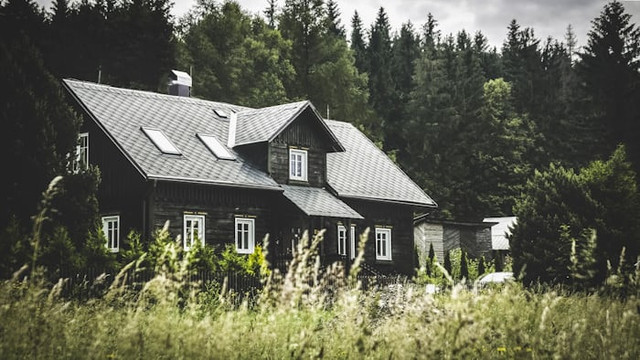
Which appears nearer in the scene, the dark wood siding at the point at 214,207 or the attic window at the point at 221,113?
the dark wood siding at the point at 214,207

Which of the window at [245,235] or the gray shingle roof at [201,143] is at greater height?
the gray shingle roof at [201,143]

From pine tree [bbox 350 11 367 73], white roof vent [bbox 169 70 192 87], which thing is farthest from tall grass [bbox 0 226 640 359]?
pine tree [bbox 350 11 367 73]

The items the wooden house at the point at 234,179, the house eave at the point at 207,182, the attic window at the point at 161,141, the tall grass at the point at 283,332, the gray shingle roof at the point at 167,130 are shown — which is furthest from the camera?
the attic window at the point at 161,141

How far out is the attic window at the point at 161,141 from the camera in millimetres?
24269

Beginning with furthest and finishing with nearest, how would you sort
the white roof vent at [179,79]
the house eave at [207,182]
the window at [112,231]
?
the white roof vent at [179,79], the window at [112,231], the house eave at [207,182]

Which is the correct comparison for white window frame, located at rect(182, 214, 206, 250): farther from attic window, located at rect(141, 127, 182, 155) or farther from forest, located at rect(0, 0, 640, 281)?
forest, located at rect(0, 0, 640, 281)

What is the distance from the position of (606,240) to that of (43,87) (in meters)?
15.9

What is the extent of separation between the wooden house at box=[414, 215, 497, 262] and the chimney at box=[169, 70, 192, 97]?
1582cm

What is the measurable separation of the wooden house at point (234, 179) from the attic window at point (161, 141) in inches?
2.0

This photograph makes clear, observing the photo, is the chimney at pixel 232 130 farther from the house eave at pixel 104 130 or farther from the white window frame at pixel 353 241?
the white window frame at pixel 353 241

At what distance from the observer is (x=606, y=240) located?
23.1 meters

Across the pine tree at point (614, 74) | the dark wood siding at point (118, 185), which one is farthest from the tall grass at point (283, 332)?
the pine tree at point (614, 74)

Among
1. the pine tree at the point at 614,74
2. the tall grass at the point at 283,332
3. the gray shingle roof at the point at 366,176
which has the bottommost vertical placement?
the tall grass at the point at 283,332

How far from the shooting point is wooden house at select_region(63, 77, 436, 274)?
23.7 m
